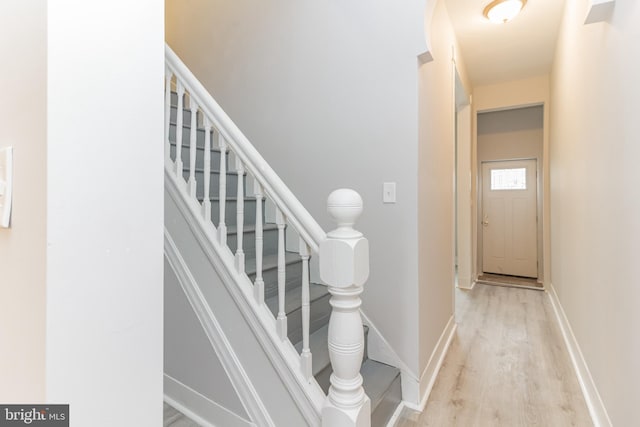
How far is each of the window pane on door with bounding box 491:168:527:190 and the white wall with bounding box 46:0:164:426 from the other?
18.2ft

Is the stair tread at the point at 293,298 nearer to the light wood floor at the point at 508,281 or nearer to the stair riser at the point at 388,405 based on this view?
the stair riser at the point at 388,405

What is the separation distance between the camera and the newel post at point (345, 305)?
1114mm

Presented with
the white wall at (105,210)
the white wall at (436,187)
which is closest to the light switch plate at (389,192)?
the white wall at (436,187)

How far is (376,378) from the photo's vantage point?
178 cm

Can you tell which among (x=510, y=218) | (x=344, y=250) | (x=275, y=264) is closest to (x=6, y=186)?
(x=344, y=250)

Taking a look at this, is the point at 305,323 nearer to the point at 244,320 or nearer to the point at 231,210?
the point at 244,320

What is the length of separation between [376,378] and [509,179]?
4.49 meters

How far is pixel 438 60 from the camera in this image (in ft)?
A: 7.69

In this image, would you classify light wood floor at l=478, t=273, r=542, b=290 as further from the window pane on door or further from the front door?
the window pane on door

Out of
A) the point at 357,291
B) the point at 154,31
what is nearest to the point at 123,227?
the point at 154,31

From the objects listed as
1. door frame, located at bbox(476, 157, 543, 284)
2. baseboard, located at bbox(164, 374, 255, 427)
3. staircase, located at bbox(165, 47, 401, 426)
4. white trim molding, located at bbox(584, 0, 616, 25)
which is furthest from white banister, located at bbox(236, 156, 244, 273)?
door frame, located at bbox(476, 157, 543, 284)

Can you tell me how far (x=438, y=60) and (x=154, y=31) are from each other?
2.24 m

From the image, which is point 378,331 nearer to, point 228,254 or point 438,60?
point 228,254

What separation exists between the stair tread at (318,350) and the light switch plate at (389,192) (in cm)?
85
